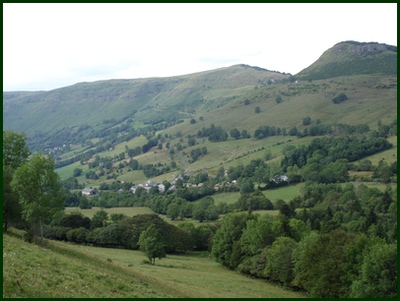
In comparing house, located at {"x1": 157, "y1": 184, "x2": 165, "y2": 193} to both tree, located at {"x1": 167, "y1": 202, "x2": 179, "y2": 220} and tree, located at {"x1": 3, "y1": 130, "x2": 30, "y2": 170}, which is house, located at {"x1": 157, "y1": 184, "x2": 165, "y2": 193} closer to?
tree, located at {"x1": 167, "y1": 202, "x2": 179, "y2": 220}

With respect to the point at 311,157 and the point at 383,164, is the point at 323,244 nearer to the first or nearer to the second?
the point at 383,164

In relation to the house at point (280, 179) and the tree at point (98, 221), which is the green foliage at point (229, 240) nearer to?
the tree at point (98, 221)

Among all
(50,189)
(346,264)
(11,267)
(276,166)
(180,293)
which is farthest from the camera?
(276,166)

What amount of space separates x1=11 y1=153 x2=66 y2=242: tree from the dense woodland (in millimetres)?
94

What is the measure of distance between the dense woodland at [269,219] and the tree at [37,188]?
9 cm

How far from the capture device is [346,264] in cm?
4941

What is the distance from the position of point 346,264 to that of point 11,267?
40.0 meters

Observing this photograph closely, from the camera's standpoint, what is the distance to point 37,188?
38094mm

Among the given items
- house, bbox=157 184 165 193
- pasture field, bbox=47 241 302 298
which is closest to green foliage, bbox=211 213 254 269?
pasture field, bbox=47 241 302 298

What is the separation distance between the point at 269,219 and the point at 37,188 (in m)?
50.9

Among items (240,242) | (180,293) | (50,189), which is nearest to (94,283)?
(180,293)

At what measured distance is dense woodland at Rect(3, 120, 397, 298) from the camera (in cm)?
4153

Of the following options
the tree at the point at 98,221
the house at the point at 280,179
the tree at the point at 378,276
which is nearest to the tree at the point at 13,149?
the tree at the point at 378,276

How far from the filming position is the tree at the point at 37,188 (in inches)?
1476
